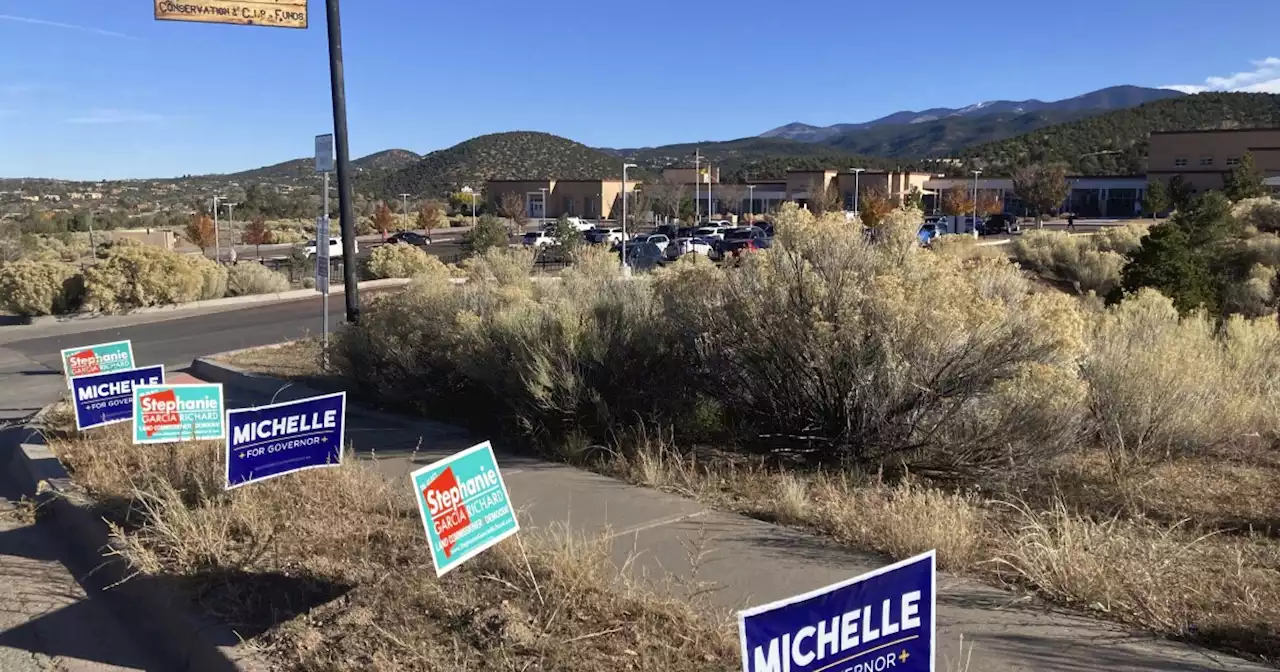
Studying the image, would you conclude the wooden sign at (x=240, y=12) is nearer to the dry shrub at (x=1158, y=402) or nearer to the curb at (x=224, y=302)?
the dry shrub at (x=1158, y=402)

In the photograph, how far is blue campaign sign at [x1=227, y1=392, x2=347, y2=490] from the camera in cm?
567

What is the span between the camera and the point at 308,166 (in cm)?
17462

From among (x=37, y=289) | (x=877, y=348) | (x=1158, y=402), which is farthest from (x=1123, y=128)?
(x=877, y=348)

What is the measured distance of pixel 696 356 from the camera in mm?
8023

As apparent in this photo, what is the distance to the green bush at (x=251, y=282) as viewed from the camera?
28.8 metres

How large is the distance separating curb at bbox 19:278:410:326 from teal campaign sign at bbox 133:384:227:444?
14463 millimetres

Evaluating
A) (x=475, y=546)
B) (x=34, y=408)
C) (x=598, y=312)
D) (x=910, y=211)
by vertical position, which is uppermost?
(x=910, y=211)

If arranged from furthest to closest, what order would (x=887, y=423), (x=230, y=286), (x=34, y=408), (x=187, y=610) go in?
(x=230, y=286)
(x=34, y=408)
(x=887, y=423)
(x=187, y=610)

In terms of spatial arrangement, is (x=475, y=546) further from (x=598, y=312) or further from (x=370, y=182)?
(x=370, y=182)

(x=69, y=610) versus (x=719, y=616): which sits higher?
(x=719, y=616)

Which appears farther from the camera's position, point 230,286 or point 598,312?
point 230,286

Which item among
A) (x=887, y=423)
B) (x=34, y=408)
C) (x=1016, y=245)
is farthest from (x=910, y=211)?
(x=1016, y=245)

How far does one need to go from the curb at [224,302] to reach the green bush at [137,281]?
280mm

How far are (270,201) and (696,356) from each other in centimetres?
9328
